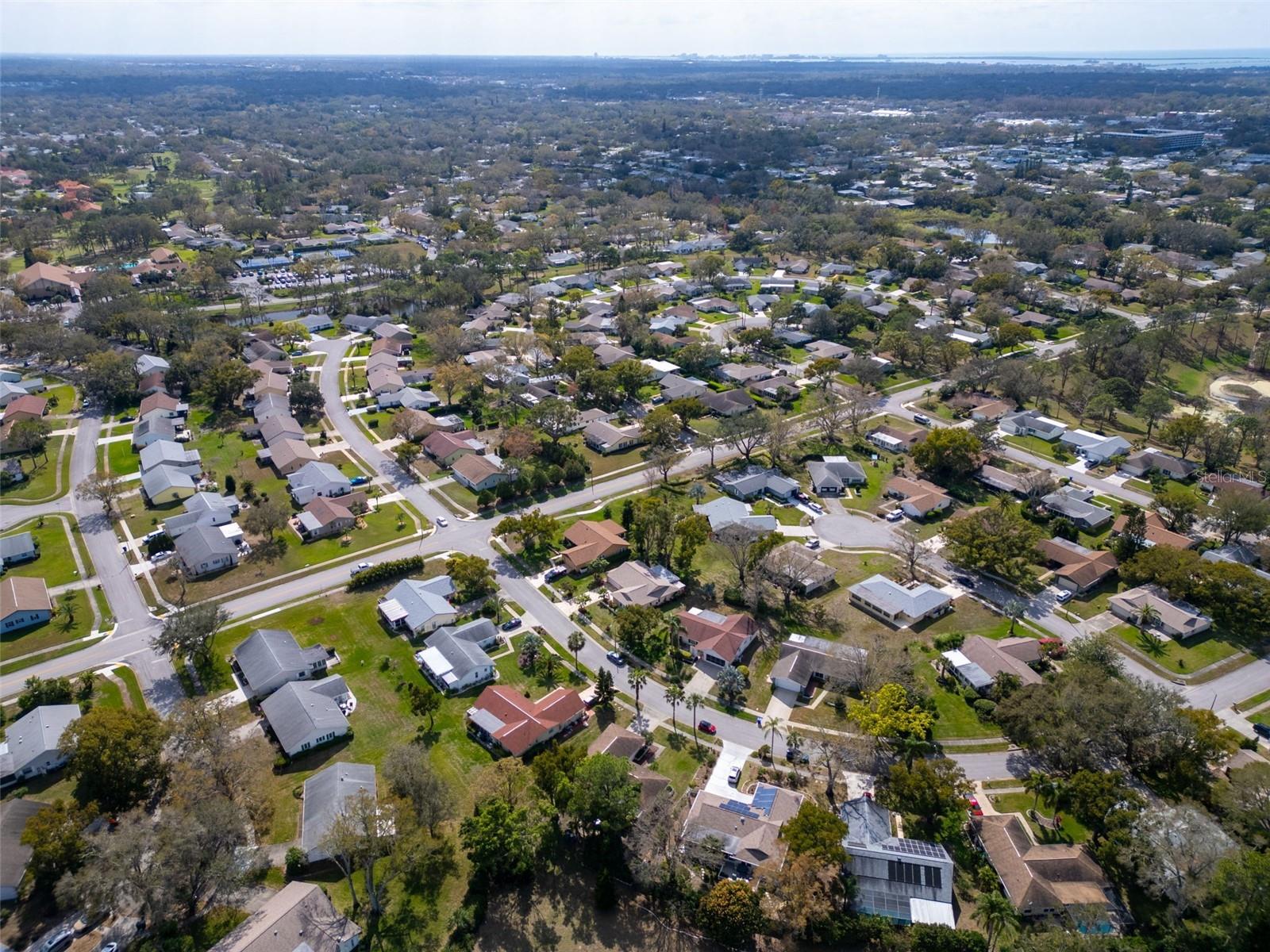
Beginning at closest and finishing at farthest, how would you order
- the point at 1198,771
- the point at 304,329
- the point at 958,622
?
1. the point at 1198,771
2. the point at 958,622
3. the point at 304,329

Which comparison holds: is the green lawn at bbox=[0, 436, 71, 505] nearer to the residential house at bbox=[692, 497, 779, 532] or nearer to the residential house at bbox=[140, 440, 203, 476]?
the residential house at bbox=[140, 440, 203, 476]

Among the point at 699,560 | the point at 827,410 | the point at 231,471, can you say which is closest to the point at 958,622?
the point at 699,560

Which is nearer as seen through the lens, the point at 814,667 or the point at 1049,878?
the point at 1049,878

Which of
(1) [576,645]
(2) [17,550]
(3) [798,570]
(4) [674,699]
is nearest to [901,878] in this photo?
(4) [674,699]

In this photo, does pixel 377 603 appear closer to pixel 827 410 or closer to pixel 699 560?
pixel 699 560

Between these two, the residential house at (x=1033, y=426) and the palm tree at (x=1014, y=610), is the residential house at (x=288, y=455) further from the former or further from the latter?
the residential house at (x=1033, y=426)

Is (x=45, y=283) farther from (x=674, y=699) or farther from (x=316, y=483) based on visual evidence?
(x=674, y=699)
